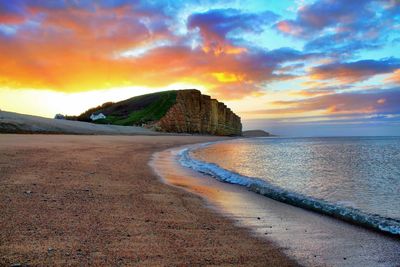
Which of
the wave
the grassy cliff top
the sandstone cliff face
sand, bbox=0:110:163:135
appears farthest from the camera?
the sandstone cliff face

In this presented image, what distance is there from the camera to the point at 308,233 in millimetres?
5316

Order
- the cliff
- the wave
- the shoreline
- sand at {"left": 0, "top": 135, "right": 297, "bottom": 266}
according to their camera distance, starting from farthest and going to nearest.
Result: the cliff, the wave, the shoreline, sand at {"left": 0, "top": 135, "right": 297, "bottom": 266}

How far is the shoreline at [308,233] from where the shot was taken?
425 centimetres

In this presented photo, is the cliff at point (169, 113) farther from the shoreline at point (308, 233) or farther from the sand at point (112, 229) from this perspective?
the sand at point (112, 229)

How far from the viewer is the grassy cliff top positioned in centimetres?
6725

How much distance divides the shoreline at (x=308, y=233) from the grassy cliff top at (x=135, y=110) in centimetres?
5833

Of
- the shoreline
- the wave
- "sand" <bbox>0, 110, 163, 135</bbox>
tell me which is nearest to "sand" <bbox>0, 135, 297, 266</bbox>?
the shoreline

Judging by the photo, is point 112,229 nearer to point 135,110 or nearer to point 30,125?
point 30,125

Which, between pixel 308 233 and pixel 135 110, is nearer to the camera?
pixel 308 233

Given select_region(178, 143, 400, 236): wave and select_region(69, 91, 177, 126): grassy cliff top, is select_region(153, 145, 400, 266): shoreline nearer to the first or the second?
select_region(178, 143, 400, 236): wave

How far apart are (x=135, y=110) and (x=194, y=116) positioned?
13.8 m

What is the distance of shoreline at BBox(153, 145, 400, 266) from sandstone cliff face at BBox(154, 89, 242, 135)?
56.0 meters

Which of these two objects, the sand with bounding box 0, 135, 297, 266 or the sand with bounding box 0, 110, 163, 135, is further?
the sand with bounding box 0, 110, 163, 135

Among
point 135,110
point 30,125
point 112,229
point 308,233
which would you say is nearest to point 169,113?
point 135,110
